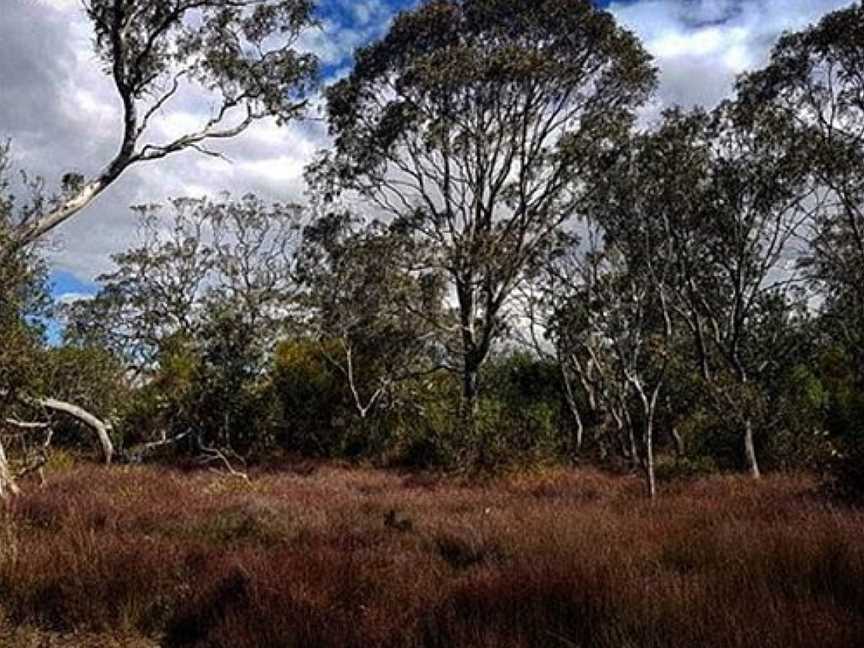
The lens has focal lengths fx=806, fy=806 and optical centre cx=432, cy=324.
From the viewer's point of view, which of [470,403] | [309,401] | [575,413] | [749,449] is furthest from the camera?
[309,401]

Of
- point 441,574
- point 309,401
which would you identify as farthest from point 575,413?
point 441,574

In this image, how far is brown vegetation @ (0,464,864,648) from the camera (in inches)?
175

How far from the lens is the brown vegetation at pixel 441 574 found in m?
4.45

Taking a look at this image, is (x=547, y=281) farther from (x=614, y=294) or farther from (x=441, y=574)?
(x=441, y=574)

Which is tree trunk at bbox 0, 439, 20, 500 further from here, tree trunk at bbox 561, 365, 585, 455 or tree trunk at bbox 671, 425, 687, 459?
tree trunk at bbox 671, 425, 687, 459

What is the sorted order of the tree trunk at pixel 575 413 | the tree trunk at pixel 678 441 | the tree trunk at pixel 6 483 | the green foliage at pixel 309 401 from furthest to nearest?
the green foliage at pixel 309 401
the tree trunk at pixel 575 413
the tree trunk at pixel 678 441
the tree trunk at pixel 6 483

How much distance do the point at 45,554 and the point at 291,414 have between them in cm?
2286

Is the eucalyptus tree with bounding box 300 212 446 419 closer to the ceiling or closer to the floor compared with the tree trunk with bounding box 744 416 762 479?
closer to the ceiling

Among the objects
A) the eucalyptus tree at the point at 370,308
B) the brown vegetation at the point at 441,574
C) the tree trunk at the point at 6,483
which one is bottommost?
the brown vegetation at the point at 441,574

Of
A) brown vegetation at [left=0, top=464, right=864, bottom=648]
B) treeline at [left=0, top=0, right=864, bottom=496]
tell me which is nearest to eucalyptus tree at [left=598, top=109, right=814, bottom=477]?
treeline at [left=0, top=0, right=864, bottom=496]

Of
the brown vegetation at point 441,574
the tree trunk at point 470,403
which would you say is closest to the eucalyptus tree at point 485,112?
the tree trunk at point 470,403

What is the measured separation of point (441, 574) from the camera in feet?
21.1

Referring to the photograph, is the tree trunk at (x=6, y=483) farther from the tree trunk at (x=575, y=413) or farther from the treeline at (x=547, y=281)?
the tree trunk at (x=575, y=413)

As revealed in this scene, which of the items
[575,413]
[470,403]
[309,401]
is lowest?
[575,413]
